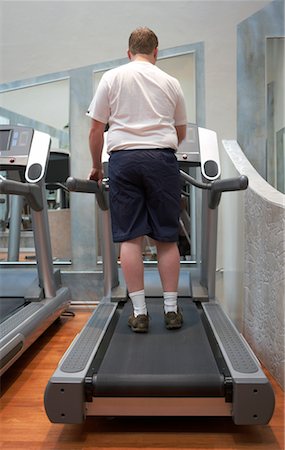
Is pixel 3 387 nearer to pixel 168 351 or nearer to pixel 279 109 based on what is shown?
pixel 168 351

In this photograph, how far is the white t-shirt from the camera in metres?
2.01

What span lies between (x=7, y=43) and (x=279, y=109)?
97.8 inches

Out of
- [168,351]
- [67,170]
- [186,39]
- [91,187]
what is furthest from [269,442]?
[186,39]

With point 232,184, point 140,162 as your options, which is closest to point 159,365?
point 140,162

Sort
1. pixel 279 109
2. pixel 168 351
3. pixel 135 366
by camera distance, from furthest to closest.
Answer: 1. pixel 279 109
2. pixel 168 351
3. pixel 135 366

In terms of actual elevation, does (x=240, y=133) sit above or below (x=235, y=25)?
below

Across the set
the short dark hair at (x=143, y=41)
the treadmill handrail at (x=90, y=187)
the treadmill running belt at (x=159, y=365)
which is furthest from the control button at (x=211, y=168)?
the treadmill running belt at (x=159, y=365)

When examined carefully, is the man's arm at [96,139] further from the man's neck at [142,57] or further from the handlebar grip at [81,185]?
the man's neck at [142,57]

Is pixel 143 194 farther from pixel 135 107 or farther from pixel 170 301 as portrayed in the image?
pixel 170 301

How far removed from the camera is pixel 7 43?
149 inches

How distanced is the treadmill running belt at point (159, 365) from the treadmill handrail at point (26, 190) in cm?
96

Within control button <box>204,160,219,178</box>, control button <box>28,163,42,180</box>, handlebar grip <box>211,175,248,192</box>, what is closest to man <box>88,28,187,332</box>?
handlebar grip <box>211,175,248,192</box>

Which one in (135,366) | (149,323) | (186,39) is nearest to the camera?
(135,366)

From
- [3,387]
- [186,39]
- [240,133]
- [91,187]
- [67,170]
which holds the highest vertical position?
[186,39]
